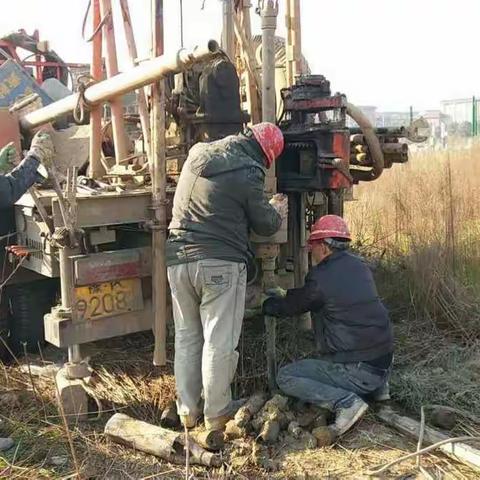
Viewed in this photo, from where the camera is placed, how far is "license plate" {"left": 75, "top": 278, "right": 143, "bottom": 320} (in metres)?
3.99

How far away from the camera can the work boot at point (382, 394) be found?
4309 mm

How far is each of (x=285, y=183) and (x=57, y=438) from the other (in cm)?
224

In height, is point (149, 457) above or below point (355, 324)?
below

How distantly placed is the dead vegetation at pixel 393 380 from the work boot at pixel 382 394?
0.44ft

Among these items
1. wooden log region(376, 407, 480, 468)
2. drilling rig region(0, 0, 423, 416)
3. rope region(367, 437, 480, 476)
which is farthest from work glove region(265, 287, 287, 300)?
rope region(367, 437, 480, 476)

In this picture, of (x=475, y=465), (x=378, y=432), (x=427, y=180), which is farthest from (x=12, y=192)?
(x=427, y=180)

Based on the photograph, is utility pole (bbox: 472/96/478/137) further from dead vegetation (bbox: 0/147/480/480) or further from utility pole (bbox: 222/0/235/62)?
utility pole (bbox: 222/0/235/62)

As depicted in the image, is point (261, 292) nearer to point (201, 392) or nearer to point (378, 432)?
point (201, 392)

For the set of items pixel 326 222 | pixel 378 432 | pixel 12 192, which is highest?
pixel 12 192

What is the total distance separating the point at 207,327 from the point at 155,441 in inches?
27.4

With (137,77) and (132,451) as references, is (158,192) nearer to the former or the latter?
(137,77)

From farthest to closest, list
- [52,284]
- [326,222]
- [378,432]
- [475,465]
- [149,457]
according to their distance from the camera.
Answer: [52,284] < [326,222] < [378,432] < [149,457] < [475,465]

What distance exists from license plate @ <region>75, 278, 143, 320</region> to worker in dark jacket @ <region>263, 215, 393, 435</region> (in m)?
0.83

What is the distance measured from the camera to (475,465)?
11.4 ft
